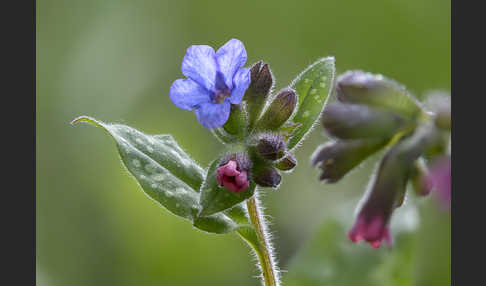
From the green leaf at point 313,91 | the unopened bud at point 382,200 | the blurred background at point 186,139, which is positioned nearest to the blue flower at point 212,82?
the green leaf at point 313,91

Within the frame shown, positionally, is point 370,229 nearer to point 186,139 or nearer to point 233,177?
point 233,177

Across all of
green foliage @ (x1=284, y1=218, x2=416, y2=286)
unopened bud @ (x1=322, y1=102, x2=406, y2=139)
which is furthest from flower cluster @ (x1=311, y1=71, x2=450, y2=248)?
green foliage @ (x1=284, y1=218, x2=416, y2=286)

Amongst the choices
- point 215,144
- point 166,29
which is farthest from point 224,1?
point 215,144

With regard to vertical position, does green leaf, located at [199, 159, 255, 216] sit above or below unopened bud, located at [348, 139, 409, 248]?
below

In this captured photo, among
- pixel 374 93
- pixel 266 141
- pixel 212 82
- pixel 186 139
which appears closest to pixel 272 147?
pixel 266 141

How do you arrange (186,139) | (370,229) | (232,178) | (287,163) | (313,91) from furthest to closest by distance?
(186,139)
(313,91)
(370,229)
(287,163)
(232,178)

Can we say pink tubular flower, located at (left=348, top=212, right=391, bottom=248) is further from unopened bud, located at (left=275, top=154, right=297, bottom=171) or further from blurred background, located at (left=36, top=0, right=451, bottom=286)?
blurred background, located at (left=36, top=0, right=451, bottom=286)

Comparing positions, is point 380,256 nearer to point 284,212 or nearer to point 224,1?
point 284,212
